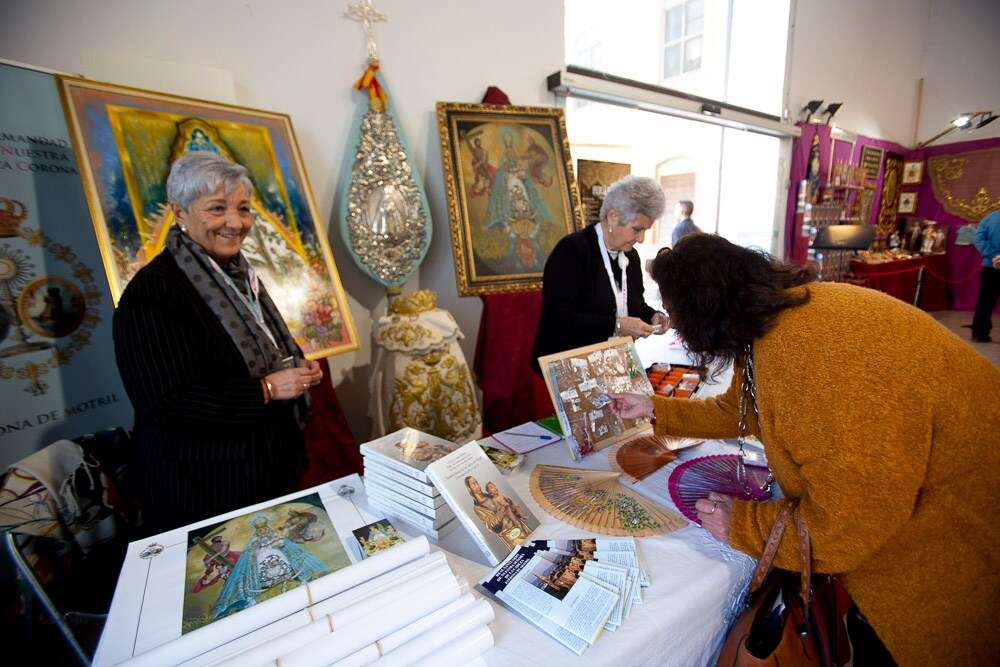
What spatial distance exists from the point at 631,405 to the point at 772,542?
60 cm

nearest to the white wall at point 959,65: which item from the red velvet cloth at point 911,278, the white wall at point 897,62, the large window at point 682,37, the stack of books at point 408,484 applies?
the white wall at point 897,62

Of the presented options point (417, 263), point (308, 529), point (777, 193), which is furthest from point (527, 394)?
point (777, 193)

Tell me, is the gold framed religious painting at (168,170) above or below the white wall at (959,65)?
below

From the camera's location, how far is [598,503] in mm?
1211

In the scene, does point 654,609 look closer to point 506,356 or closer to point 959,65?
point 506,356

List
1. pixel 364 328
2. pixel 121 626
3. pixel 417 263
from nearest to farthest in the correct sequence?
pixel 121 626 → pixel 417 263 → pixel 364 328

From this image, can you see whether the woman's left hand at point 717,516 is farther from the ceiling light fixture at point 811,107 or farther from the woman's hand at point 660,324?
the ceiling light fixture at point 811,107

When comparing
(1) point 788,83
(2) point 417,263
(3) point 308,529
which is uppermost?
(1) point 788,83

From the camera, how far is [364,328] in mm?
3018

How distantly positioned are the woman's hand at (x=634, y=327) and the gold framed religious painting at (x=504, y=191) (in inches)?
46.4

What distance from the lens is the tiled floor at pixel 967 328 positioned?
5.21m

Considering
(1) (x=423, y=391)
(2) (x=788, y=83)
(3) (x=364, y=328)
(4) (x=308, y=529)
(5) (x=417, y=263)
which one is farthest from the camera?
(2) (x=788, y=83)

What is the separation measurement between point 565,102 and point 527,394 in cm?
242

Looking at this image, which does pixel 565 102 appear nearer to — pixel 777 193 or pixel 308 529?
pixel 308 529
